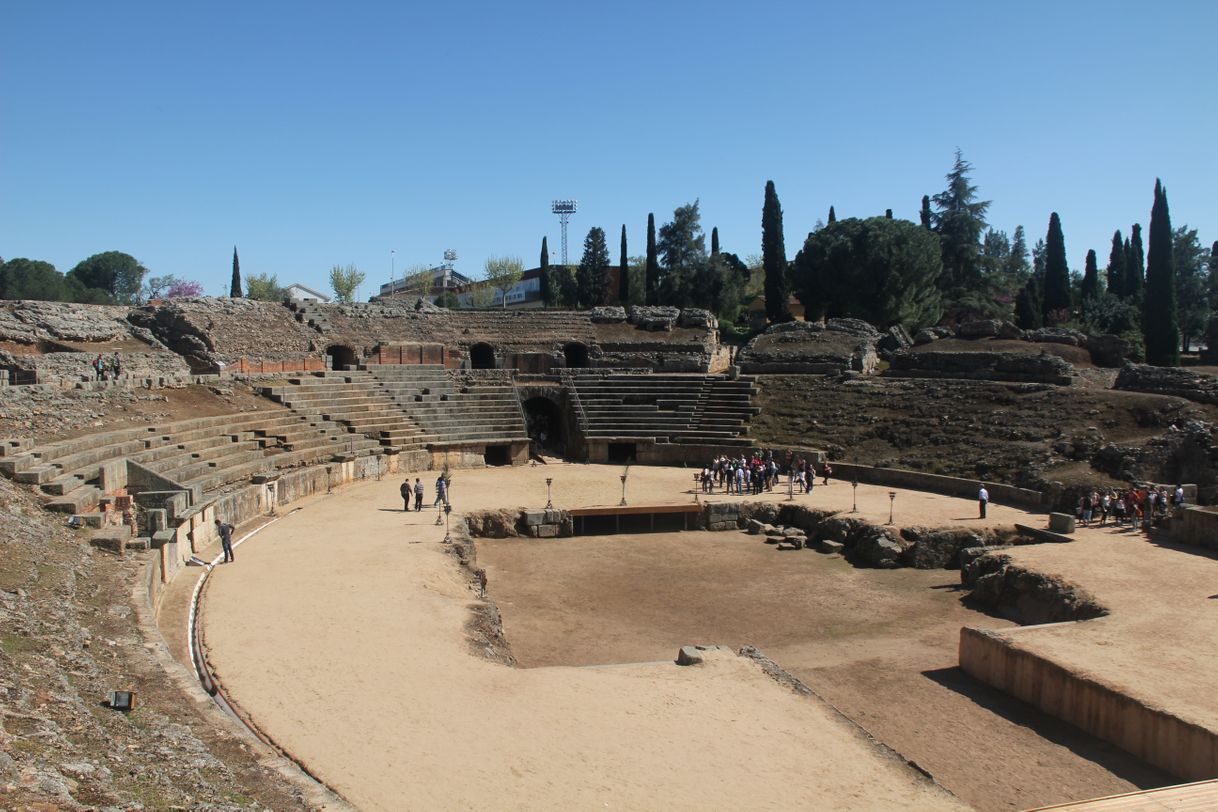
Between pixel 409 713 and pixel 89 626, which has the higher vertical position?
pixel 89 626

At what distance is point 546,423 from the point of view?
114ft

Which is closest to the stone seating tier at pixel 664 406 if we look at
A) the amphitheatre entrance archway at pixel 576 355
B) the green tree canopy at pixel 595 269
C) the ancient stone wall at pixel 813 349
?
the ancient stone wall at pixel 813 349

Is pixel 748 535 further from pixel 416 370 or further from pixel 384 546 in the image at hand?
pixel 416 370

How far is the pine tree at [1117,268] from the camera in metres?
50.8

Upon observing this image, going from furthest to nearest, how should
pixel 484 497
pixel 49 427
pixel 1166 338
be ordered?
pixel 1166 338, pixel 484 497, pixel 49 427

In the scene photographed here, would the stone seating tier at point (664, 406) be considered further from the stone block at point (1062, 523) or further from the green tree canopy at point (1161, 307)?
the green tree canopy at point (1161, 307)

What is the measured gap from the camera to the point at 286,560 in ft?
51.1

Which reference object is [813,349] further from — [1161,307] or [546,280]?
[546,280]

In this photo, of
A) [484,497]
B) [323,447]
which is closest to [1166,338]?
[484,497]

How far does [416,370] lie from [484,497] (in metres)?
12.2

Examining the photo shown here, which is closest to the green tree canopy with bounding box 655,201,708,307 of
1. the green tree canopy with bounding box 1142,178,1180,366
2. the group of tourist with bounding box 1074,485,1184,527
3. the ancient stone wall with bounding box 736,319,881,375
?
the ancient stone wall with bounding box 736,319,881,375

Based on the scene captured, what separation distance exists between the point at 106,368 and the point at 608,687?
22.1 metres

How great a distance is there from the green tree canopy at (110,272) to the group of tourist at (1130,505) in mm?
70344

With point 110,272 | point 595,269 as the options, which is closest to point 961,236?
point 595,269
